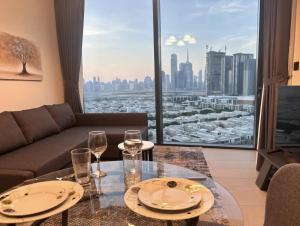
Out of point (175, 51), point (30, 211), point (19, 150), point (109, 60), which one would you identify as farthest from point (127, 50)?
point (30, 211)

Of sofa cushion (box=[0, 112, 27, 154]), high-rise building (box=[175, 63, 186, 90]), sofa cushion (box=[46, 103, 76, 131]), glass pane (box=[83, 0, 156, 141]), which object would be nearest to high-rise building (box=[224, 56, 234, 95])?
high-rise building (box=[175, 63, 186, 90])

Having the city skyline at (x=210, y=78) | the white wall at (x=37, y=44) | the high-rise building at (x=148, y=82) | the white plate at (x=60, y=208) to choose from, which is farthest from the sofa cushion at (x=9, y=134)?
the high-rise building at (x=148, y=82)

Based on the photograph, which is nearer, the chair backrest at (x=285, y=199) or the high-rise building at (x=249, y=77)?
the chair backrest at (x=285, y=199)

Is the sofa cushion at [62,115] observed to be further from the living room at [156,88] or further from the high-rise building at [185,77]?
the high-rise building at [185,77]

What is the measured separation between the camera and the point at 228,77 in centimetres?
396

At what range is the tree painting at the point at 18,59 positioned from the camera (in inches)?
113

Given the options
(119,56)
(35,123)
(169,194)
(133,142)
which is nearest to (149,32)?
(119,56)

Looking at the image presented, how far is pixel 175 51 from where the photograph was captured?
411 cm

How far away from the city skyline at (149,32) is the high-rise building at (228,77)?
14 centimetres

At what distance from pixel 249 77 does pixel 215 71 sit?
539mm

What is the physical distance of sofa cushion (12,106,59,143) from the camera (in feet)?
8.98

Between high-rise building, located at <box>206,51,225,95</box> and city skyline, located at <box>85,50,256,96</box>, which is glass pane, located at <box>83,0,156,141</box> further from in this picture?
high-rise building, located at <box>206,51,225,95</box>

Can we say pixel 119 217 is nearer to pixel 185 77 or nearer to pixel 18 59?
pixel 18 59

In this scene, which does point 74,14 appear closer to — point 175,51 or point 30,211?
point 175,51
